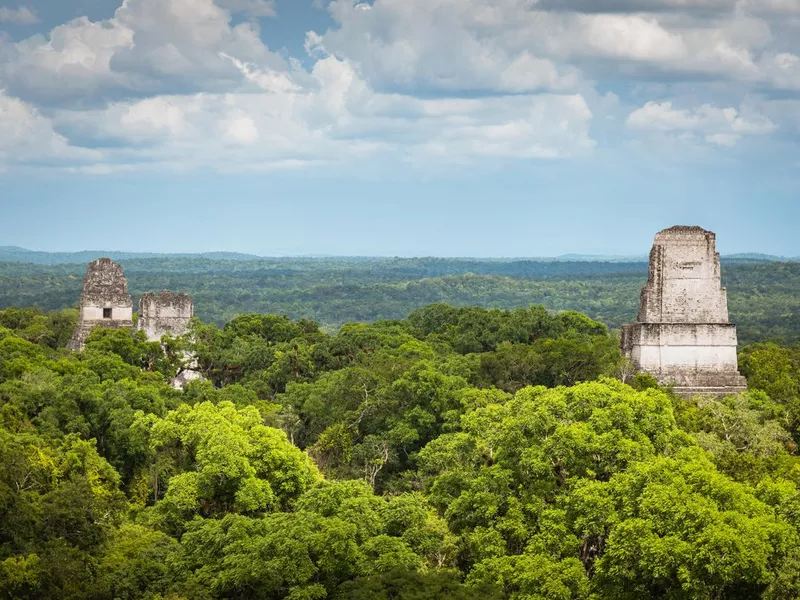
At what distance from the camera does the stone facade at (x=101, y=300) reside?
54500mm

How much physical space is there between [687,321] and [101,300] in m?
27.5

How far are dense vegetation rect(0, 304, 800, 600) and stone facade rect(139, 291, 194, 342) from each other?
12.4m

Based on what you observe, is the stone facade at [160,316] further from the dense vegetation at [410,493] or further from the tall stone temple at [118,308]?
the dense vegetation at [410,493]

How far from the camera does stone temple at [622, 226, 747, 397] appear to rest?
123 ft

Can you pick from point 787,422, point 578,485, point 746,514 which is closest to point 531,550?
point 578,485

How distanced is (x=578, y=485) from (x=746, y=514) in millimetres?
3381

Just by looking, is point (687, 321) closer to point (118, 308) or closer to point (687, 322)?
point (687, 322)

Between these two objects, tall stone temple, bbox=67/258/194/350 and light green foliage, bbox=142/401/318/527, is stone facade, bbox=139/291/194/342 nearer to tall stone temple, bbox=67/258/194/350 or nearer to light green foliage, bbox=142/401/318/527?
tall stone temple, bbox=67/258/194/350

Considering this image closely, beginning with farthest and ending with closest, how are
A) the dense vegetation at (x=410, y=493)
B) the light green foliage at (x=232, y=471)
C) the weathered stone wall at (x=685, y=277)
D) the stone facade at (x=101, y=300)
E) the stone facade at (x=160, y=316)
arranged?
the stone facade at (x=101, y=300)
the stone facade at (x=160, y=316)
the weathered stone wall at (x=685, y=277)
the light green foliage at (x=232, y=471)
the dense vegetation at (x=410, y=493)

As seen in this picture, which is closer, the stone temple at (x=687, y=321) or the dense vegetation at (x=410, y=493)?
the dense vegetation at (x=410, y=493)

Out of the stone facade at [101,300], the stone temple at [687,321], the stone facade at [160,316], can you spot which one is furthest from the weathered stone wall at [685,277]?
the stone facade at [101,300]

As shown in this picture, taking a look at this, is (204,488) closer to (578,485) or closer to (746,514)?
(578,485)

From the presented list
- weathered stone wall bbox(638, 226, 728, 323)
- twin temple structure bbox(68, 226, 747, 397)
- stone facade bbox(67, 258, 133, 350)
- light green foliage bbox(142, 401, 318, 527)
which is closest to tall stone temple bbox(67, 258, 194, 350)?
stone facade bbox(67, 258, 133, 350)

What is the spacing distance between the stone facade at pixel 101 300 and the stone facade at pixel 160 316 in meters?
2.41
